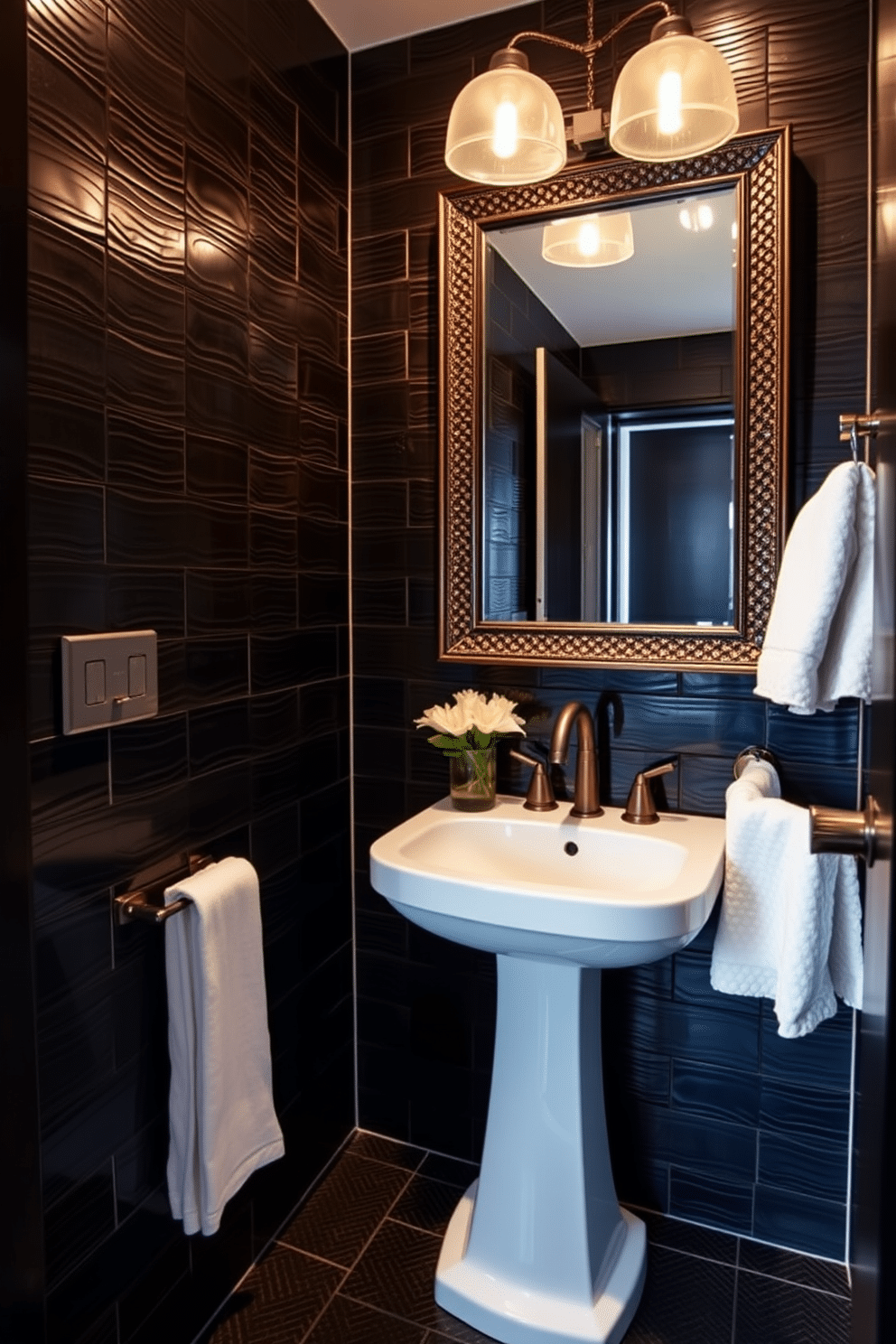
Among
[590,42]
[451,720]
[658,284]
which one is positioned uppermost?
[590,42]

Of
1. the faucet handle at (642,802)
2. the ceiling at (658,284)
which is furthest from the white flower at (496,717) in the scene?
the ceiling at (658,284)

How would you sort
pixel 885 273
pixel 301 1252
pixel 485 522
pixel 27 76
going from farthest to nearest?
pixel 485 522 < pixel 301 1252 < pixel 27 76 < pixel 885 273

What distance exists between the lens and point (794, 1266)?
1.58 metres

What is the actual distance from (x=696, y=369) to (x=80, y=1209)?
5.39 ft

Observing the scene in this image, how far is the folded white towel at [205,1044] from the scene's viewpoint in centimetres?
127

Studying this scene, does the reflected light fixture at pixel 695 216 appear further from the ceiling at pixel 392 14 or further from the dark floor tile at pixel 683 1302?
the dark floor tile at pixel 683 1302

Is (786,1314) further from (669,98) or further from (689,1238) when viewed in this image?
(669,98)

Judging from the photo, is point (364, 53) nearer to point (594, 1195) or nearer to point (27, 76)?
point (27, 76)

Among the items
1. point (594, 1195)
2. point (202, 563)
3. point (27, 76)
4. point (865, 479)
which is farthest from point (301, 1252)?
point (27, 76)

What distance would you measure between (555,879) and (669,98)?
4.20 feet

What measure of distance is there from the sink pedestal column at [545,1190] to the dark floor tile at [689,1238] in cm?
14

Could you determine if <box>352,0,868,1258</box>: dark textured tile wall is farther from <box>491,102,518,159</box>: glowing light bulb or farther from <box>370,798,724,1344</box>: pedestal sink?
<box>491,102,518,159</box>: glowing light bulb

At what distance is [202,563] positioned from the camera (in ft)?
4.57

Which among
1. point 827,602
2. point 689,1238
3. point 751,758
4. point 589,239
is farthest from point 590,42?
point 689,1238
